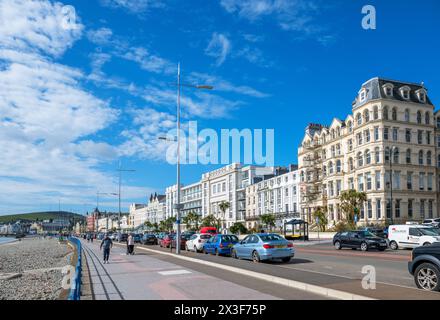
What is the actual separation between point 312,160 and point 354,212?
19.2 meters

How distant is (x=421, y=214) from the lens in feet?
189

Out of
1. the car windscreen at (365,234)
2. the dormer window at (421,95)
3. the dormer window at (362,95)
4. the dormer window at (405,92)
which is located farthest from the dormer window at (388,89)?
the car windscreen at (365,234)

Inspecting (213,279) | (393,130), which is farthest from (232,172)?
(213,279)

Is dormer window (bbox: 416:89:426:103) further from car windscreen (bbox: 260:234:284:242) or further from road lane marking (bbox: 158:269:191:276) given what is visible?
road lane marking (bbox: 158:269:191:276)

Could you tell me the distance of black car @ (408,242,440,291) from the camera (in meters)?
11.0

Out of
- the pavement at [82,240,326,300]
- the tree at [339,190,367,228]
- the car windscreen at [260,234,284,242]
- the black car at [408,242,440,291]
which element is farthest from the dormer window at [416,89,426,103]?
the black car at [408,242,440,291]

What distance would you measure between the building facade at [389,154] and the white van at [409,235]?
21962 millimetres

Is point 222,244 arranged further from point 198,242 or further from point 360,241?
point 360,241

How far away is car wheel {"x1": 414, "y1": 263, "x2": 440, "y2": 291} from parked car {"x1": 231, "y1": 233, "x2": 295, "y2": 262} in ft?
32.1

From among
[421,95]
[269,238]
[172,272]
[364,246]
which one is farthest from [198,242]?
[421,95]

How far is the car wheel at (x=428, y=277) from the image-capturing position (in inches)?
432

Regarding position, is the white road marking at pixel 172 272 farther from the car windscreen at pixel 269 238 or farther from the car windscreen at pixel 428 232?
the car windscreen at pixel 428 232

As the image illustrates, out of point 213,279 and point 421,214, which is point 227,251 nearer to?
point 213,279
